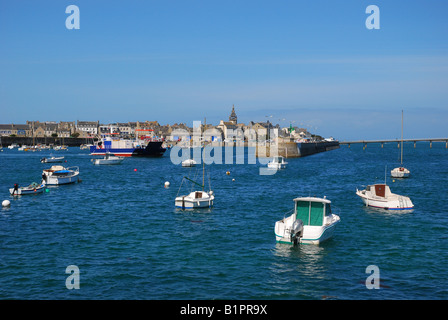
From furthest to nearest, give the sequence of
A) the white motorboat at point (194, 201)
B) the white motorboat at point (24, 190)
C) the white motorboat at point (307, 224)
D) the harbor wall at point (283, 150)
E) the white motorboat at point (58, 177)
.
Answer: the harbor wall at point (283, 150) < the white motorboat at point (58, 177) < the white motorboat at point (24, 190) < the white motorboat at point (194, 201) < the white motorboat at point (307, 224)

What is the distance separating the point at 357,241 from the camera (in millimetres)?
33969

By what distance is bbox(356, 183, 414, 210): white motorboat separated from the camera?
47884mm

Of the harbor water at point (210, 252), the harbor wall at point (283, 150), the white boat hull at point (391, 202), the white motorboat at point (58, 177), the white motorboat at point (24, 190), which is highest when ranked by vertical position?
the harbor wall at point (283, 150)

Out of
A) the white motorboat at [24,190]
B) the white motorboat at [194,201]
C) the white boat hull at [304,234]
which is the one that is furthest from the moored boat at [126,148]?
the white boat hull at [304,234]

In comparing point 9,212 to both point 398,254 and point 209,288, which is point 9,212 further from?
point 398,254

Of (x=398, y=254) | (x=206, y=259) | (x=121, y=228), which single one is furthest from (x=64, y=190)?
(x=398, y=254)

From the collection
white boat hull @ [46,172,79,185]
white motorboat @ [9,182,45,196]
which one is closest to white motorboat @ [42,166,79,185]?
white boat hull @ [46,172,79,185]

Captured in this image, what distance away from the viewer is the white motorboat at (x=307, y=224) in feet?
104

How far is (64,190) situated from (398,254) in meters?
52.3

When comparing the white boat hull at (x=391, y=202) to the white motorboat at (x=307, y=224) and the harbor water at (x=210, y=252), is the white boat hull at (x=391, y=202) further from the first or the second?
the white motorboat at (x=307, y=224)

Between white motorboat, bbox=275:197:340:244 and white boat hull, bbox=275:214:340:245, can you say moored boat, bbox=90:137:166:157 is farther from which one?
white boat hull, bbox=275:214:340:245

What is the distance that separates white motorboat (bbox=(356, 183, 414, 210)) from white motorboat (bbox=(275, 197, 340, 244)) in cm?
1638

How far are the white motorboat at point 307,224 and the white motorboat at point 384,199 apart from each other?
1638 centimetres
